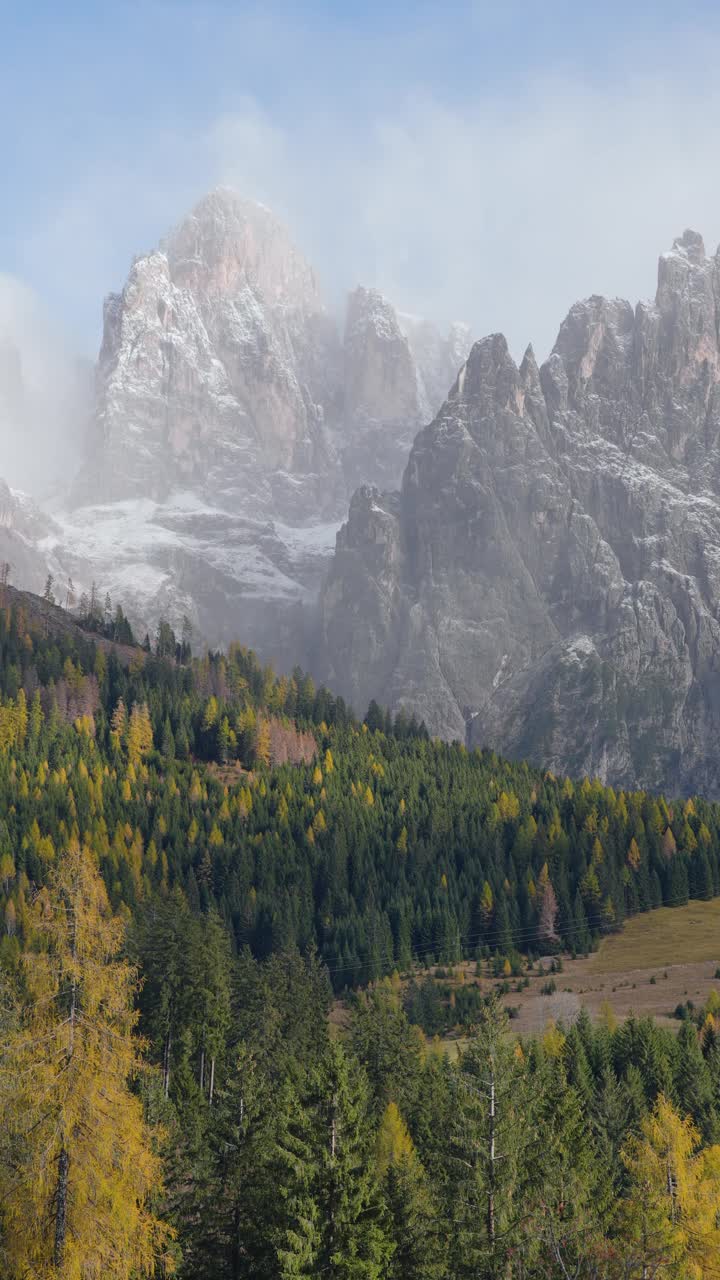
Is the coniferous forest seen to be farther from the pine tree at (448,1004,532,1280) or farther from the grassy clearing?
the grassy clearing

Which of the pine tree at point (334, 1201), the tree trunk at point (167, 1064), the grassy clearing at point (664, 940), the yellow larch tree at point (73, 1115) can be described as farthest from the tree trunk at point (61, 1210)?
the grassy clearing at point (664, 940)

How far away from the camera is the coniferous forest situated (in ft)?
96.5

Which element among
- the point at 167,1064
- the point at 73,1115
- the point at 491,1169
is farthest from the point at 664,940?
the point at 73,1115

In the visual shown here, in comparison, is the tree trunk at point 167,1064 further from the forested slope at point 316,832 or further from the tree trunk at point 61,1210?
the tree trunk at point 61,1210

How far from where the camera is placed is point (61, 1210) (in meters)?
28.3

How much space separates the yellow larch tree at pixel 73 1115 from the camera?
28188mm

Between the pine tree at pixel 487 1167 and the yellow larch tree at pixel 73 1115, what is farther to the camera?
the pine tree at pixel 487 1167

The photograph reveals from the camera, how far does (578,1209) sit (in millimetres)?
44625

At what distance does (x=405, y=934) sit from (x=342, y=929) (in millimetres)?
7257

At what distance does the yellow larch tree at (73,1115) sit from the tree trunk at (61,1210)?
23 mm

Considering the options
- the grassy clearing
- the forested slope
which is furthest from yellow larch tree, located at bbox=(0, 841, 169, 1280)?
the grassy clearing

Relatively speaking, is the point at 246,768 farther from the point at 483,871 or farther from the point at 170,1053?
the point at 170,1053

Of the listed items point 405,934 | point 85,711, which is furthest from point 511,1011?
point 85,711

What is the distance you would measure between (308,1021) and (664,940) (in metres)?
68.2
